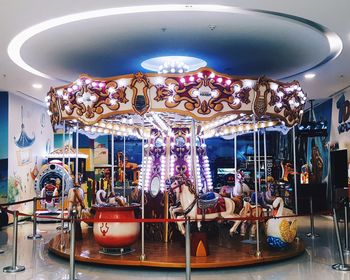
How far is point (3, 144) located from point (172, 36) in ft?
22.0

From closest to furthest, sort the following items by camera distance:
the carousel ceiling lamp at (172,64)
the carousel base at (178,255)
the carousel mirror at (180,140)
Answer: the carousel base at (178,255)
the carousel ceiling lamp at (172,64)
the carousel mirror at (180,140)

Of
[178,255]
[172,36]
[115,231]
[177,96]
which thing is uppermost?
[172,36]

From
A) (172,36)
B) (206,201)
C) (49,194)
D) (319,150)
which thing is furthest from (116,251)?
(319,150)

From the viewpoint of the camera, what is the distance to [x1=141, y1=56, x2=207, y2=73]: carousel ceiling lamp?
828cm

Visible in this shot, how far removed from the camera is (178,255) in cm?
666

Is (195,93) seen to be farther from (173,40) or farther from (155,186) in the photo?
(155,186)

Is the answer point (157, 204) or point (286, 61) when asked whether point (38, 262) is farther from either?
point (286, 61)

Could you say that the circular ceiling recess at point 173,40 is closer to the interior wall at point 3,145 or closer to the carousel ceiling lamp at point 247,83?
the carousel ceiling lamp at point 247,83

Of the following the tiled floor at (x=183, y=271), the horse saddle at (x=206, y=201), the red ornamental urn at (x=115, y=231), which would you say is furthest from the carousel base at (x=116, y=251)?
the horse saddle at (x=206, y=201)

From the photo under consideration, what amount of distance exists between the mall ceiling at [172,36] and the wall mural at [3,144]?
1.76 m

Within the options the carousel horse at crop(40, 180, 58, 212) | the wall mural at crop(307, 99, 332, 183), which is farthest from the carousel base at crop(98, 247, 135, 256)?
the wall mural at crop(307, 99, 332, 183)

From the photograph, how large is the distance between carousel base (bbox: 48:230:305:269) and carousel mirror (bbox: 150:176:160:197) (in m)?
0.98

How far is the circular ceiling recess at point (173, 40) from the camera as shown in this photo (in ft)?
20.0

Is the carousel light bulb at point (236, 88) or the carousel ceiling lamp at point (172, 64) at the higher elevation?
the carousel ceiling lamp at point (172, 64)
